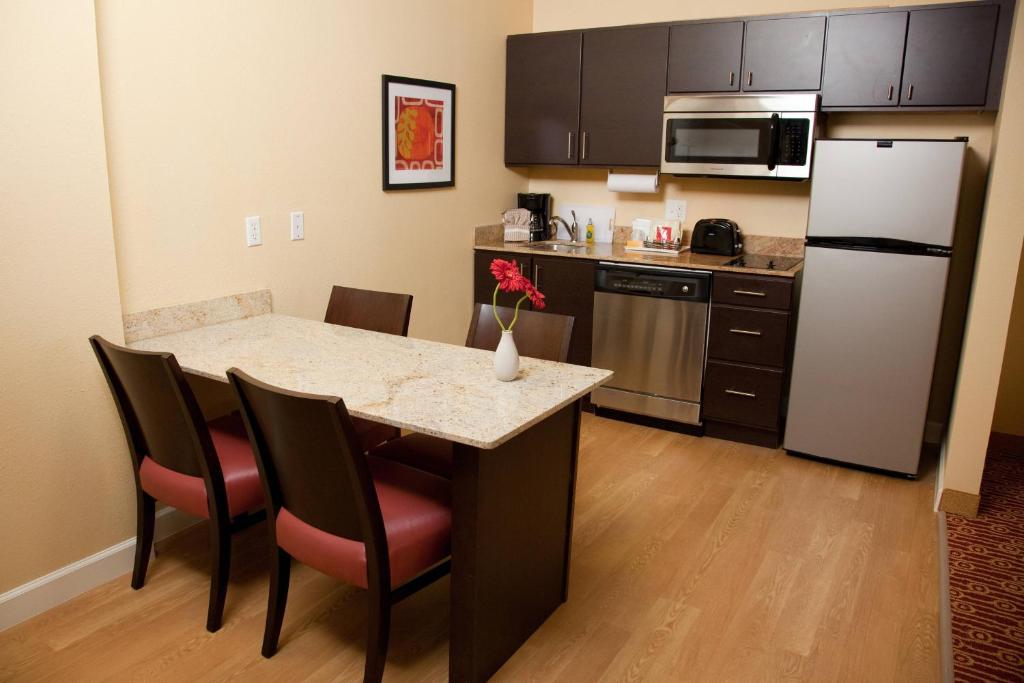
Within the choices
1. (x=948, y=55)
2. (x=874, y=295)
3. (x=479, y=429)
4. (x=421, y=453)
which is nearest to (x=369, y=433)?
(x=421, y=453)

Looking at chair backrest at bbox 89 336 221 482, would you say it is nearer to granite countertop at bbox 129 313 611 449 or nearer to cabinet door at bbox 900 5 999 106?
granite countertop at bbox 129 313 611 449

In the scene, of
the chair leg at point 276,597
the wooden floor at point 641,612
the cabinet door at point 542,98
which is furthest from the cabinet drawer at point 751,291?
the chair leg at point 276,597

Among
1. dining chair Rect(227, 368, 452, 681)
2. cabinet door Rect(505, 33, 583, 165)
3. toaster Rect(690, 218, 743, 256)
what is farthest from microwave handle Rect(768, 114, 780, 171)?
dining chair Rect(227, 368, 452, 681)

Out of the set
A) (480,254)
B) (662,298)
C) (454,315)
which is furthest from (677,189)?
(454,315)

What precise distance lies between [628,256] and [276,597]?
106 inches

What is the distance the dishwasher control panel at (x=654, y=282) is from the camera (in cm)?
385

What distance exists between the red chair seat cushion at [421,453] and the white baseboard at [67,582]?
97 cm

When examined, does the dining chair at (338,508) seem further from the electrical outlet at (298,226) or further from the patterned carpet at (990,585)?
the patterned carpet at (990,585)

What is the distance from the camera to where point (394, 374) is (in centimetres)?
227

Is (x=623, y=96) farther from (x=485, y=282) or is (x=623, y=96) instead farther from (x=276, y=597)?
(x=276, y=597)

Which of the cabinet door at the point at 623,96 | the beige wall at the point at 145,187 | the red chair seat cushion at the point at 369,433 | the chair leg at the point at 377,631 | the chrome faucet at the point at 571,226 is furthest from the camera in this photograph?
the chrome faucet at the point at 571,226

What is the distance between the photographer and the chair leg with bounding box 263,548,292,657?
2.12m

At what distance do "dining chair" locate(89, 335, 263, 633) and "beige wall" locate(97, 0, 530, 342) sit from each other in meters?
0.47

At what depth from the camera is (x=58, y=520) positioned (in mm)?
2412
